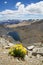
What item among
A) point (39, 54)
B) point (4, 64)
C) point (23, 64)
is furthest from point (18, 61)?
point (39, 54)

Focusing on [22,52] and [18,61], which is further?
[22,52]

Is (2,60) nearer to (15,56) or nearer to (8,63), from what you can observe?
(8,63)

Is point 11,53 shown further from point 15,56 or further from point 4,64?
point 4,64

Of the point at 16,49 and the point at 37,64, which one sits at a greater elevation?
the point at 16,49

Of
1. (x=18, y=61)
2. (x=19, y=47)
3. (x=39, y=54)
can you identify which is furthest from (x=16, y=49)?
(x=39, y=54)

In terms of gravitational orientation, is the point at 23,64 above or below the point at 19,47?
below

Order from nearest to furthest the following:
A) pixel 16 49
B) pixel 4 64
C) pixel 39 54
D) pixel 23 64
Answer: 1. pixel 4 64
2. pixel 23 64
3. pixel 16 49
4. pixel 39 54

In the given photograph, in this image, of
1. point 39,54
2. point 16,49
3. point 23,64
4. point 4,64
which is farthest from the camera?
point 39,54

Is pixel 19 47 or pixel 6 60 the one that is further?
pixel 19 47

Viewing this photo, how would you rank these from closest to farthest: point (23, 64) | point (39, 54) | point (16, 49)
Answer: point (23, 64) < point (16, 49) < point (39, 54)
